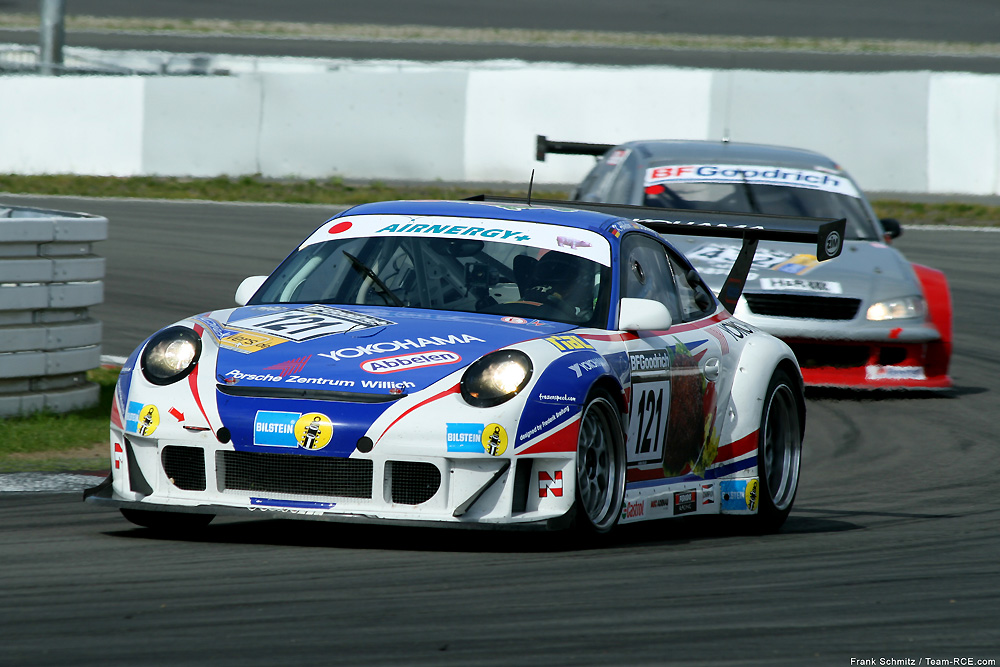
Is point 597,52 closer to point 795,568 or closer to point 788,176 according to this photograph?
point 788,176

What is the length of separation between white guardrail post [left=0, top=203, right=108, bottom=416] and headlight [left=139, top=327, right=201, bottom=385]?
106 inches

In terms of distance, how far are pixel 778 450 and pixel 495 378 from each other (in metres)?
2.27

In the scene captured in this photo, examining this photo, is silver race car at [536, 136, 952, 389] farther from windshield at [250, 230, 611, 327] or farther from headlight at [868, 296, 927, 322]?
windshield at [250, 230, 611, 327]

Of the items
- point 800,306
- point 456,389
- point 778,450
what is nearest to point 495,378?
point 456,389

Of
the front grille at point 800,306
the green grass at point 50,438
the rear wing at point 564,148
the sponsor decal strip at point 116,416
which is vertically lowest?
the green grass at point 50,438

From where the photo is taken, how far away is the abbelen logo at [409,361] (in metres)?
5.32

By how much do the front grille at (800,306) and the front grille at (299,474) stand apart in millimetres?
5371

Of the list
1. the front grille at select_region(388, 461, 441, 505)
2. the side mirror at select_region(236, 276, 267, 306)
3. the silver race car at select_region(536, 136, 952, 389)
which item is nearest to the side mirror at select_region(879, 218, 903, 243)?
the silver race car at select_region(536, 136, 952, 389)

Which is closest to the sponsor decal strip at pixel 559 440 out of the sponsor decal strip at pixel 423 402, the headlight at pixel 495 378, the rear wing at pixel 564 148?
the headlight at pixel 495 378

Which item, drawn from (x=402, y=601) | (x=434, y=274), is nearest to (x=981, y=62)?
(x=434, y=274)

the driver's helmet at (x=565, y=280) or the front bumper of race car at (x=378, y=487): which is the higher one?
the driver's helmet at (x=565, y=280)

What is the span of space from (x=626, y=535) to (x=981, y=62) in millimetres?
26158

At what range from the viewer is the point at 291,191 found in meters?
20.1

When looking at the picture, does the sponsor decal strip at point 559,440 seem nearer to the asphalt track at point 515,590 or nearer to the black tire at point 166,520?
the asphalt track at point 515,590
